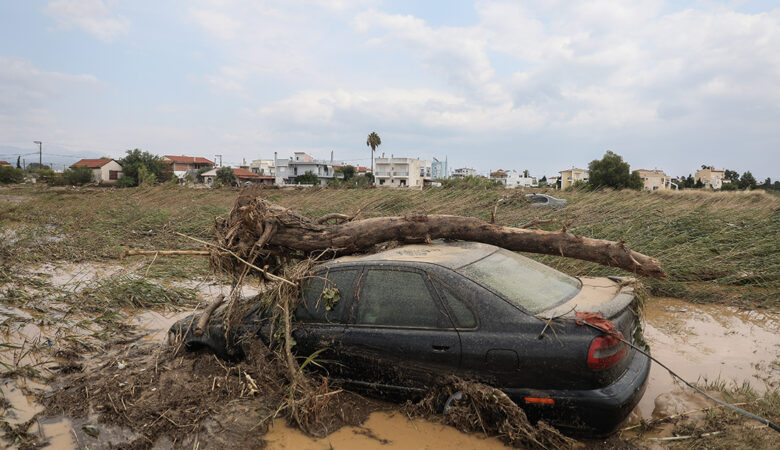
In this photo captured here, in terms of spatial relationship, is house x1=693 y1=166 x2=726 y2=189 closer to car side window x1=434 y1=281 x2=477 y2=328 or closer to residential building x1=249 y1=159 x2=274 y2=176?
residential building x1=249 y1=159 x2=274 y2=176

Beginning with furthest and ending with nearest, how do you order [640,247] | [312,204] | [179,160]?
[179,160] → [312,204] → [640,247]

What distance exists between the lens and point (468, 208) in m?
13.8

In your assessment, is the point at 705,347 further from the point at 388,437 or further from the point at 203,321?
the point at 203,321

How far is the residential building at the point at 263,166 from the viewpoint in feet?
317

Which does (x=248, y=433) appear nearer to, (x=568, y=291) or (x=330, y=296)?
(x=330, y=296)

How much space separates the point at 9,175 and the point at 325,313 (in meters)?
66.5

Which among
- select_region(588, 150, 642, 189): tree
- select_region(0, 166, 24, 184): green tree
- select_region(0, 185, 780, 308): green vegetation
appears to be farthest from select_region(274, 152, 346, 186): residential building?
select_region(0, 185, 780, 308): green vegetation

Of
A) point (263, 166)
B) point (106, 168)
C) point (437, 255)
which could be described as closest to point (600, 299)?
point (437, 255)

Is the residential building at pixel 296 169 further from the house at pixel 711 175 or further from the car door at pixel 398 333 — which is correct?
the car door at pixel 398 333

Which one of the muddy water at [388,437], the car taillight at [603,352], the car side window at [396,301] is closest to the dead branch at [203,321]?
the muddy water at [388,437]

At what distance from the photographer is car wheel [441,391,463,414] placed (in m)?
3.24

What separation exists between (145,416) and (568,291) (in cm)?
362

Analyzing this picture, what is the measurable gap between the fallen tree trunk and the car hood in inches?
25.2

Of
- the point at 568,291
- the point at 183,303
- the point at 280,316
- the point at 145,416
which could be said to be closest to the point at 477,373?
the point at 568,291
